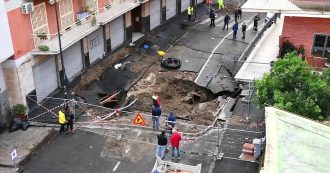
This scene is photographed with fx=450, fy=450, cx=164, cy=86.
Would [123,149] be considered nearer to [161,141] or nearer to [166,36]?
[161,141]

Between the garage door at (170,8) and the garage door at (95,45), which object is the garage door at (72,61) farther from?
the garage door at (170,8)

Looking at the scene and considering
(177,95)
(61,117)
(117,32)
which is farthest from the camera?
(117,32)

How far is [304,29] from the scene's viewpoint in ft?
86.9

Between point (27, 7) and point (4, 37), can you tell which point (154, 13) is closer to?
point (27, 7)

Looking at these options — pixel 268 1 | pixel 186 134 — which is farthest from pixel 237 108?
pixel 268 1

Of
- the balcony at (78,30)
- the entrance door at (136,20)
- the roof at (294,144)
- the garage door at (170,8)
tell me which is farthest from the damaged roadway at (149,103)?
the roof at (294,144)

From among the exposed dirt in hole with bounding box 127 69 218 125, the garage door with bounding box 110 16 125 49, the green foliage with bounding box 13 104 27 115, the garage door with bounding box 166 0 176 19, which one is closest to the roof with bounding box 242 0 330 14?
the exposed dirt in hole with bounding box 127 69 218 125

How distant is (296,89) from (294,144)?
19.5ft

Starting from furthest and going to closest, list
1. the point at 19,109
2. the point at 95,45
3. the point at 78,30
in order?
1. the point at 95,45
2. the point at 78,30
3. the point at 19,109

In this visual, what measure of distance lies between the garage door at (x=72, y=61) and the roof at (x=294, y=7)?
1251cm

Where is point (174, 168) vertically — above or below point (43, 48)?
below

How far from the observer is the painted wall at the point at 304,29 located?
85.8 feet

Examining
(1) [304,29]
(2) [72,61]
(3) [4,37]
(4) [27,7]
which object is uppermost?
(4) [27,7]

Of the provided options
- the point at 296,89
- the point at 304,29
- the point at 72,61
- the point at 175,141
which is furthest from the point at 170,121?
the point at 72,61
